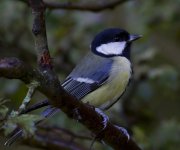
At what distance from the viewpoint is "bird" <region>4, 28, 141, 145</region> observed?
2529 millimetres

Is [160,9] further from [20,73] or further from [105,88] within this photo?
[20,73]

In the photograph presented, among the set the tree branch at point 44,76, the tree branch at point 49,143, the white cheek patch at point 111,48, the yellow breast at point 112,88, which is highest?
the tree branch at point 44,76

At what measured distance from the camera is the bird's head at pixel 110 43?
2.80 m

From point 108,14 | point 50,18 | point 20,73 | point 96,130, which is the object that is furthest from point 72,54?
point 20,73

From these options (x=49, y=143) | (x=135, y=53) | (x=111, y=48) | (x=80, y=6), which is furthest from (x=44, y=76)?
(x=135, y=53)

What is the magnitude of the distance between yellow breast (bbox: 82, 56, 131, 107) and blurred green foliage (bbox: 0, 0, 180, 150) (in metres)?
0.35

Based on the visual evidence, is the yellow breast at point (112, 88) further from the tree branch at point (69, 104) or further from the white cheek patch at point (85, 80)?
the tree branch at point (69, 104)

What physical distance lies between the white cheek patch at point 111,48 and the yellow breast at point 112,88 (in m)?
0.14

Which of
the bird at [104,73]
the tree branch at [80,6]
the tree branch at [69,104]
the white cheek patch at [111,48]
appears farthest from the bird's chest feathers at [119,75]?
the tree branch at [69,104]

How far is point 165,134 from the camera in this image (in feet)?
9.73

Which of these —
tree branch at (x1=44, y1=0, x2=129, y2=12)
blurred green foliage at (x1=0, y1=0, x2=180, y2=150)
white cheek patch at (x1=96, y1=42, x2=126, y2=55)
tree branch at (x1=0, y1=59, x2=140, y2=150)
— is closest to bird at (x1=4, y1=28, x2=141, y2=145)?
white cheek patch at (x1=96, y1=42, x2=126, y2=55)

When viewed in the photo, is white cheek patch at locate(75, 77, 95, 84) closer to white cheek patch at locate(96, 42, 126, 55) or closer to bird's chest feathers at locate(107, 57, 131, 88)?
bird's chest feathers at locate(107, 57, 131, 88)

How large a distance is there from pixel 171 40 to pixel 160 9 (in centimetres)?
40

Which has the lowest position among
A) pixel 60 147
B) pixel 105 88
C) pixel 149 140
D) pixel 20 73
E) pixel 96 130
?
pixel 149 140
